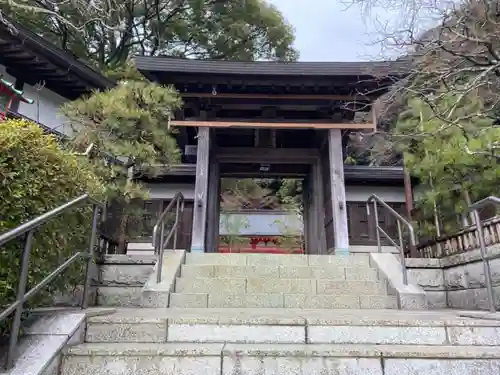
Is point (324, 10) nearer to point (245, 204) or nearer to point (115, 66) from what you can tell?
point (245, 204)

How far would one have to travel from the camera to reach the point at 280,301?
3.46 meters

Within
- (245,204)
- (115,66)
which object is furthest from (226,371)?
(115,66)

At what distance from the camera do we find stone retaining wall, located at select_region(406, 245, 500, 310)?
12.5ft

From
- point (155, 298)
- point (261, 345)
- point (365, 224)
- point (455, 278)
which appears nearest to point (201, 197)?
point (155, 298)

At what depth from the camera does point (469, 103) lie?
6309mm

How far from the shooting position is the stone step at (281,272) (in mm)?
3949

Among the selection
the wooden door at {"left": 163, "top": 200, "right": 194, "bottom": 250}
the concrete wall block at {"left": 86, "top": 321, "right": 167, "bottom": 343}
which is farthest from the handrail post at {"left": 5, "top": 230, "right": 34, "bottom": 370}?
the wooden door at {"left": 163, "top": 200, "right": 194, "bottom": 250}

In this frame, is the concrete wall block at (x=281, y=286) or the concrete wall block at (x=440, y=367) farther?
the concrete wall block at (x=281, y=286)

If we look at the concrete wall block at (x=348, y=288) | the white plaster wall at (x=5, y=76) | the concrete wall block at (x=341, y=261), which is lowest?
the concrete wall block at (x=348, y=288)

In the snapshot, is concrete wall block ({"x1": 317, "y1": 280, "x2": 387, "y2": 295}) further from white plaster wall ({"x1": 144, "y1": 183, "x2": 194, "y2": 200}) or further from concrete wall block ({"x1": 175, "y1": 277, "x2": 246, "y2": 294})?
Answer: white plaster wall ({"x1": 144, "y1": 183, "x2": 194, "y2": 200})

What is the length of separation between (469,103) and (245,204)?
8.62 meters

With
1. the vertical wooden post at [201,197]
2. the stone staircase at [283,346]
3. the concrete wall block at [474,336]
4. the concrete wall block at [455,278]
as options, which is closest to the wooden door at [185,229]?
the vertical wooden post at [201,197]

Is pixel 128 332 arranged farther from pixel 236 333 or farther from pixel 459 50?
pixel 459 50

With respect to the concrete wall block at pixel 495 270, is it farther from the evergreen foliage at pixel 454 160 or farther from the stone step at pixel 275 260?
the evergreen foliage at pixel 454 160
